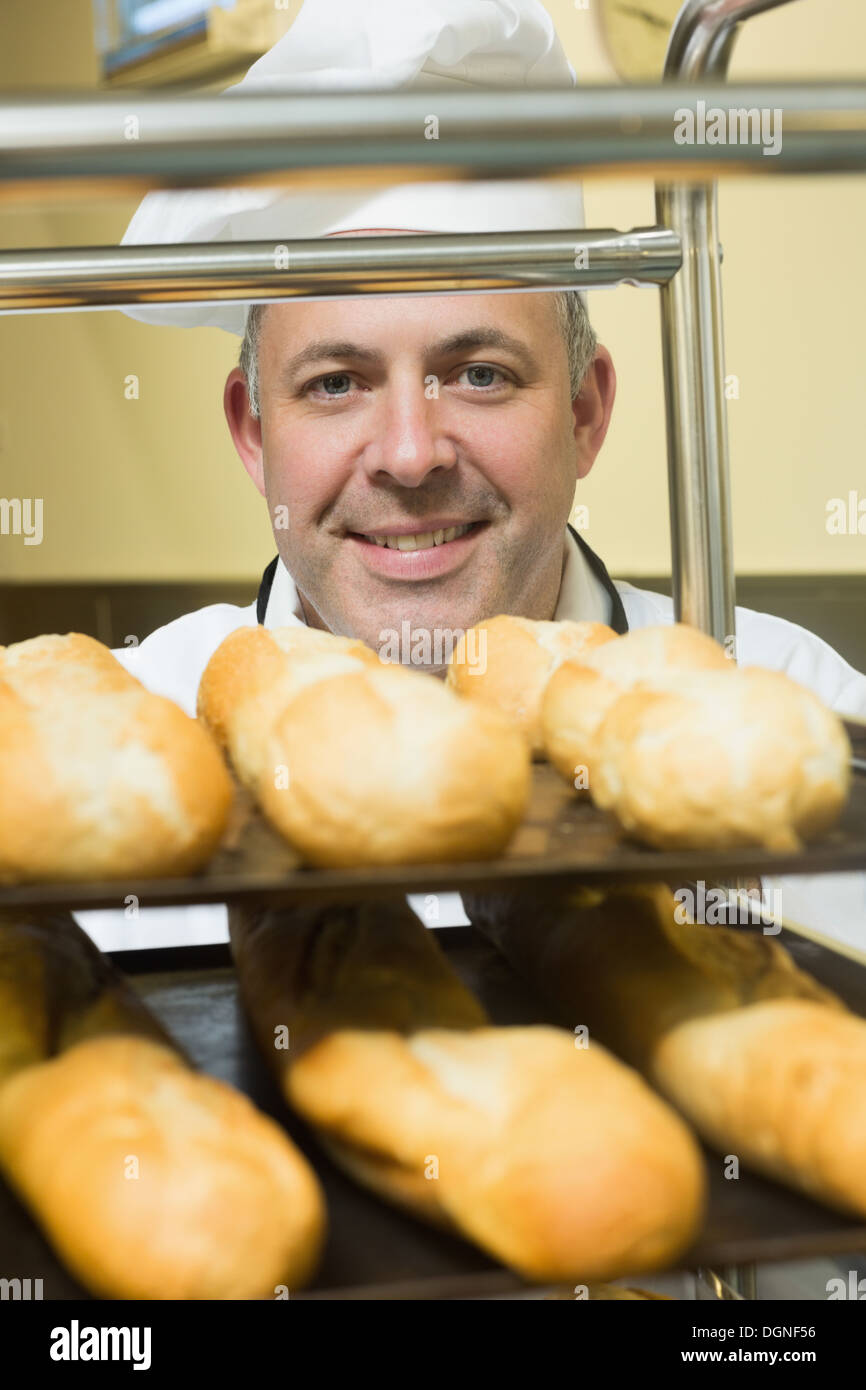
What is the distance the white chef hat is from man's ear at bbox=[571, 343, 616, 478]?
0.32 meters

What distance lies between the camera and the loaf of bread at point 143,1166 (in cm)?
40

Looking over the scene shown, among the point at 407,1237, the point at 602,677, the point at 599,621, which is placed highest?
the point at 599,621

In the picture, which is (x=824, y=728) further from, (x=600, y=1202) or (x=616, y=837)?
(x=600, y=1202)

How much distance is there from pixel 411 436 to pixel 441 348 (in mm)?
108

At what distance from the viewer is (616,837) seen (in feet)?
1.60

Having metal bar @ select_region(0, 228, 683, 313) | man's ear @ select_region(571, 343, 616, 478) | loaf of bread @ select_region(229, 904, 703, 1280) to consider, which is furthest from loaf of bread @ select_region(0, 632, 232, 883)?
man's ear @ select_region(571, 343, 616, 478)

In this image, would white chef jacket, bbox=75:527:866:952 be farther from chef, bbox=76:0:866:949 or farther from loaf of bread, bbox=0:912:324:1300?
loaf of bread, bbox=0:912:324:1300

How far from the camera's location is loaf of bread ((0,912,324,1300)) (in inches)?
15.7

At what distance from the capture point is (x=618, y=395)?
262 centimetres

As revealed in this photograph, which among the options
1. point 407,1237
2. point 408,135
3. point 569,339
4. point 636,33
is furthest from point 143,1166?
point 636,33

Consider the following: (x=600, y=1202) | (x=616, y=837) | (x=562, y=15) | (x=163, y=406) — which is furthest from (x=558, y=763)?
(x=163, y=406)

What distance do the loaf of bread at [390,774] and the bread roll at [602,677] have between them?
0.07 meters

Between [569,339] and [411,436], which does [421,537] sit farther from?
[569,339]

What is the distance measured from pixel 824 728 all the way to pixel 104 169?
33 centimetres
